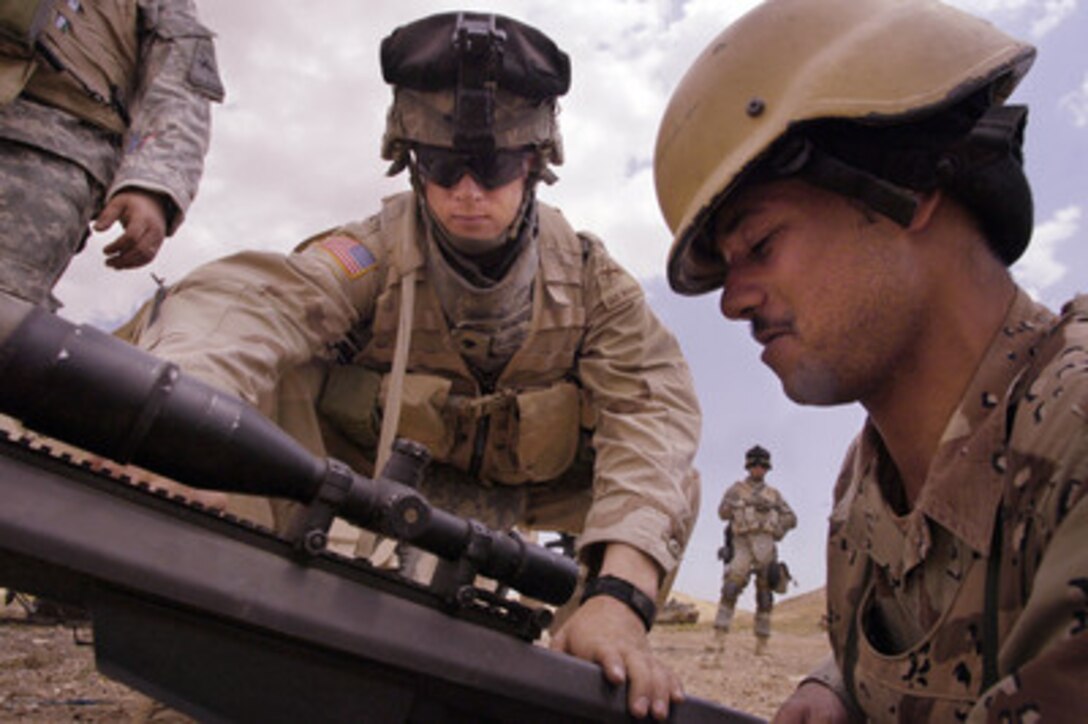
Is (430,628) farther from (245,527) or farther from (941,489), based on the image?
(941,489)

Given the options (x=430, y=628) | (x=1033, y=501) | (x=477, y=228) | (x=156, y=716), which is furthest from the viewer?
(x=477, y=228)

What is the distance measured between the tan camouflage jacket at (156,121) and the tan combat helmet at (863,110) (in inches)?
81.7

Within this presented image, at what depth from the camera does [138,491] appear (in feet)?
5.14

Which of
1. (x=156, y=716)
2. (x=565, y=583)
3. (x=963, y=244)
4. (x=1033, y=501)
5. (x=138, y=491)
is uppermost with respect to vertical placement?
(x=963, y=244)

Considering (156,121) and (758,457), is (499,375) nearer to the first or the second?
(156,121)

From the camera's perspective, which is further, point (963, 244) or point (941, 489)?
point (963, 244)

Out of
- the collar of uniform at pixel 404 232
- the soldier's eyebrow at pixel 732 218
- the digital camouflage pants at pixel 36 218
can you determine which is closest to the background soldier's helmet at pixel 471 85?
the collar of uniform at pixel 404 232

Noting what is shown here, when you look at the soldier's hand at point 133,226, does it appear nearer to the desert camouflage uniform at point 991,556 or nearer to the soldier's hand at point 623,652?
the soldier's hand at point 623,652

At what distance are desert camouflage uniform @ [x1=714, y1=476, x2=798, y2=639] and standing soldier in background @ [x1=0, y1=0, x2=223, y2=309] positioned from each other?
37.4ft

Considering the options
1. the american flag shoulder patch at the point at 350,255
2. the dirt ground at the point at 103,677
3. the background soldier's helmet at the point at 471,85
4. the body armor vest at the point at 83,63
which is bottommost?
the dirt ground at the point at 103,677

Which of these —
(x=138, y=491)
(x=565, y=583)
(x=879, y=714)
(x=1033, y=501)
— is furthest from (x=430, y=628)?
(x=1033, y=501)

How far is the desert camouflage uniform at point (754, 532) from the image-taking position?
13844 millimetres

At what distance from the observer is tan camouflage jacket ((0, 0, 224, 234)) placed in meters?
3.28

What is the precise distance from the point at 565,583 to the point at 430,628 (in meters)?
0.38
